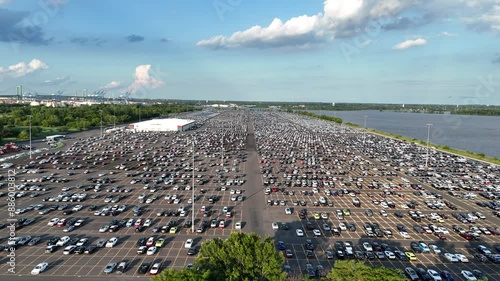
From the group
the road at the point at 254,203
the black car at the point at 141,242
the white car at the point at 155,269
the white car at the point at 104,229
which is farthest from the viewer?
the road at the point at 254,203

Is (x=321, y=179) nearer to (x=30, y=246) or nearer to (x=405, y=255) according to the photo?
(x=405, y=255)

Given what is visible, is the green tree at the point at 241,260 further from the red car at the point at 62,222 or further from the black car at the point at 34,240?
the red car at the point at 62,222

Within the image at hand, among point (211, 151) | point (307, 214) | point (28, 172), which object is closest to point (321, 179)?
point (307, 214)

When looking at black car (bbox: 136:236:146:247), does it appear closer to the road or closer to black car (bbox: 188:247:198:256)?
black car (bbox: 188:247:198:256)

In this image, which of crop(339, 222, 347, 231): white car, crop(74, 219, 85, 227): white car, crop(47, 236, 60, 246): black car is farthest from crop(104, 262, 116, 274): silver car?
crop(339, 222, 347, 231): white car

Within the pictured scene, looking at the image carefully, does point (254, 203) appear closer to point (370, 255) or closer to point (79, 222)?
point (370, 255)

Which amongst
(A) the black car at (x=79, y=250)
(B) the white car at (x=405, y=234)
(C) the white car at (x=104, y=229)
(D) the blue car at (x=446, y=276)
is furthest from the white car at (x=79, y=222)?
(D) the blue car at (x=446, y=276)

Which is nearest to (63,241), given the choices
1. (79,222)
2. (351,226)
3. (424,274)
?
(79,222)
